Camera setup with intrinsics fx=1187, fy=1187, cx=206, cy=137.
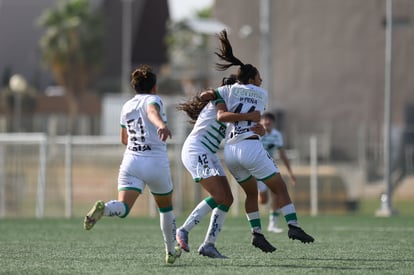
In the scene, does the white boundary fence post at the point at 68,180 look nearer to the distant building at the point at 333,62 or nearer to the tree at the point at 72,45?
the distant building at the point at 333,62

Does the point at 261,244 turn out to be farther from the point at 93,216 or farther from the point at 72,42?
the point at 72,42

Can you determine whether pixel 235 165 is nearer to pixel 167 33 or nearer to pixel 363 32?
pixel 363 32

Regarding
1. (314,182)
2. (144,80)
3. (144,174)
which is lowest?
(314,182)

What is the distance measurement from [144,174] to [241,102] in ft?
5.49

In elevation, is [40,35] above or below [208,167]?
above

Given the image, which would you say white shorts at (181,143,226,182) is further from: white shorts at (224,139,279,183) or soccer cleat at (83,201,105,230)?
soccer cleat at (83,201,105,230)

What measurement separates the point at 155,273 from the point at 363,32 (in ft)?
120

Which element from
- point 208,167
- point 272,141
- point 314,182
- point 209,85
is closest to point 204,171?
point 208,167

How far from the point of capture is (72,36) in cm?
7269

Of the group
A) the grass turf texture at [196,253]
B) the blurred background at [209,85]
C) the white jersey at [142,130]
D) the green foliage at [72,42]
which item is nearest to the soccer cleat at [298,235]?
the grass turf texture at [196,253]

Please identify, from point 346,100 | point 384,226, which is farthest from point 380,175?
point 384,226

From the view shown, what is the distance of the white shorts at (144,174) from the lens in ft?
39.4

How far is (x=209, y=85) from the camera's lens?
56062 millimetres

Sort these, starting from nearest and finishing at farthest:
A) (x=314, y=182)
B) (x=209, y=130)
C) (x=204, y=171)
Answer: (x=204, y=171), (x=209, y=130), (x=314, y=182)
